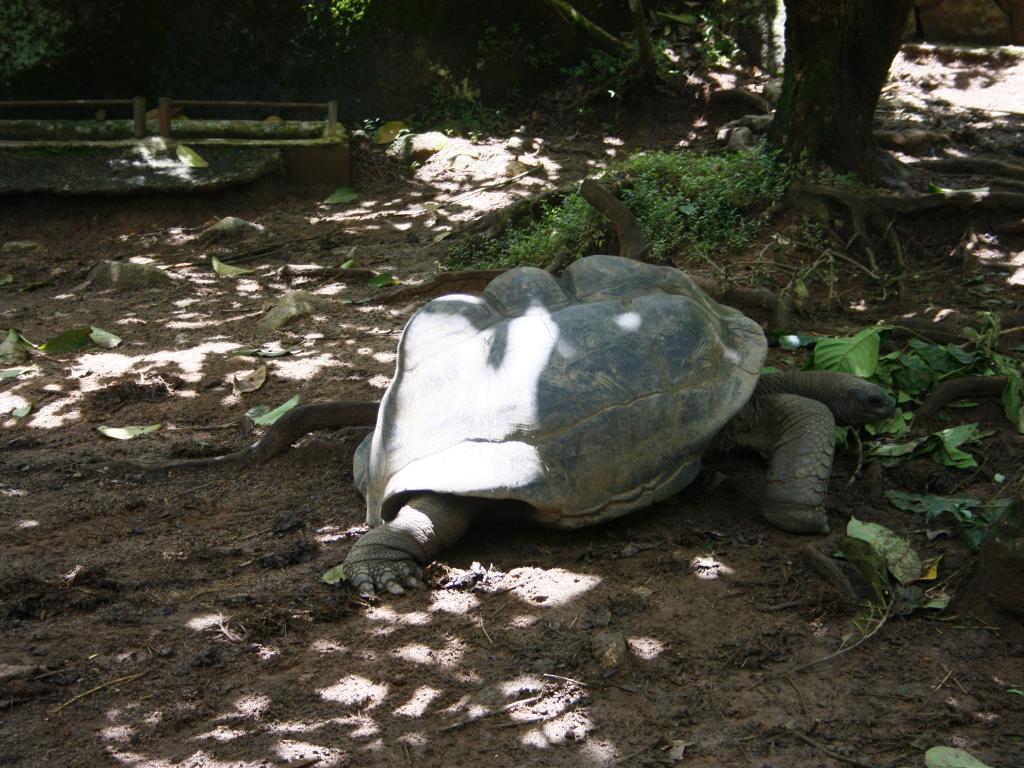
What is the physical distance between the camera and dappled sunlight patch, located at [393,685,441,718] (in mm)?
2836

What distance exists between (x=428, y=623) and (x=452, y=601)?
0.15 m

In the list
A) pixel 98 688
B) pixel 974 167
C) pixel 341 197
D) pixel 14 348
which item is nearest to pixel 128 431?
pixel 14 348

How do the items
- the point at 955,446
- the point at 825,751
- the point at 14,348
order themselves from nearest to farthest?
the point at 825,751 < the point at 955,446 < the point at 14,348

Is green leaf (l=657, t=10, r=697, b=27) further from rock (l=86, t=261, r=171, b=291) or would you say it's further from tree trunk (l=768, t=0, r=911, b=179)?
rock (l=86, t=261, r=171, b=291)

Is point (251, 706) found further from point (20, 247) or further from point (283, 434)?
point (20, 247)

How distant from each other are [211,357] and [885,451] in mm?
3613

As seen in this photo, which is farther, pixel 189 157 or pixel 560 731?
pixel 189 157

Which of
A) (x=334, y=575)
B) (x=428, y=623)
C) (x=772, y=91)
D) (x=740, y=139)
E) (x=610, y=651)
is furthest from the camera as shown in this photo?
(x=772, y=91)

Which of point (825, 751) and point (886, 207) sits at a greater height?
point (886, 207)

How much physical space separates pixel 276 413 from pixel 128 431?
73cm

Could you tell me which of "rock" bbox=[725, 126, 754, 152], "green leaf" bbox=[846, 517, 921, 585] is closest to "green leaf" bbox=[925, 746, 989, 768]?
"green leaf" bbox=[846, 517, 921, 585]

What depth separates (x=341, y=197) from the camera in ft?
31.1

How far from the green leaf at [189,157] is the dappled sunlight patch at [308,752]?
24.2ft

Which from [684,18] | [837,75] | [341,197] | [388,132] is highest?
[684,18]
